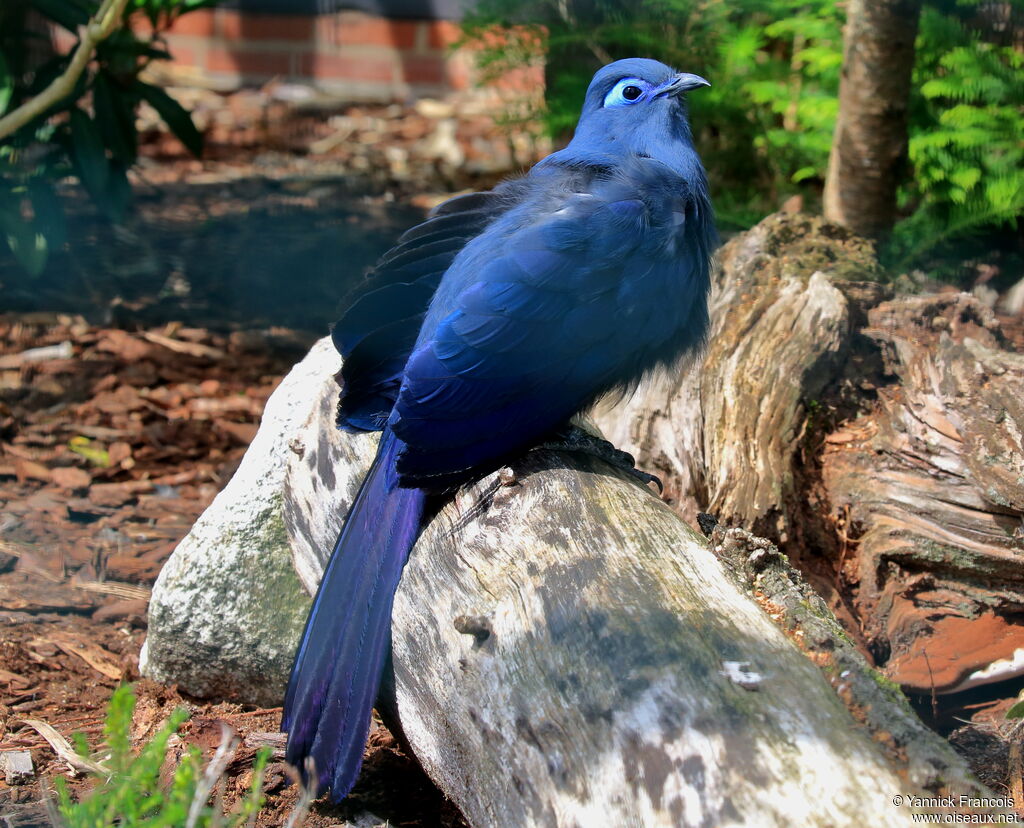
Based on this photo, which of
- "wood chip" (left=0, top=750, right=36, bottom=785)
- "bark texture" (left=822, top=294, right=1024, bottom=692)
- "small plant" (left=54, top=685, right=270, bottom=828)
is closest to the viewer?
"small plant" (left=54, top=685, right=270, bottom=828)

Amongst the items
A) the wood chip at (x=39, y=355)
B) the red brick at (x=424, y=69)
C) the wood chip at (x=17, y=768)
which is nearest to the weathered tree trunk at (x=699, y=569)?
the wood chip at (x=17, y=768)

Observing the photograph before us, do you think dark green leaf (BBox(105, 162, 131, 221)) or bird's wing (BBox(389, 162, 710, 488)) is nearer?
bird's wing (BBox(389, 162, 710, 488))

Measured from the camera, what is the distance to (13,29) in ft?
16.2

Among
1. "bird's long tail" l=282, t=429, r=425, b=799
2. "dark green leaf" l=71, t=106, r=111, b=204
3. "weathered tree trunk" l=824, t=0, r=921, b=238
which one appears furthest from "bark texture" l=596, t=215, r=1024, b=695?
"dark green leaf" l=71, t=106, r=111, b=204

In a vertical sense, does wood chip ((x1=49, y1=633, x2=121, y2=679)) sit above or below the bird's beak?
below

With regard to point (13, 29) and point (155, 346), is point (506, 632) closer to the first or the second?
point (155, 346)

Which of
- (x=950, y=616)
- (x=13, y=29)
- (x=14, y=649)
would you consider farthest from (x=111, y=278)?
(x=950, y=616)

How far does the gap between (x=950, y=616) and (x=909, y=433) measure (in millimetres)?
538

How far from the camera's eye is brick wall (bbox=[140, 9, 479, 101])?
785 centimetres

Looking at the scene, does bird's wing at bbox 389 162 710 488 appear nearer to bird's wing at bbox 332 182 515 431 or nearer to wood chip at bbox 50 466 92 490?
bird's wing at bbox 332 182 515 431

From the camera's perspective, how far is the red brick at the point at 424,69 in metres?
8.07

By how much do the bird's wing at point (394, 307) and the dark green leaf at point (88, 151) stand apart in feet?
9.41

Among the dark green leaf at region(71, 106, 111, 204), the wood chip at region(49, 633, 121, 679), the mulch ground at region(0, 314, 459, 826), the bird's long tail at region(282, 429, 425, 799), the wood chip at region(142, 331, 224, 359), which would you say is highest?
the dark green leaf at region(71, 106, 111, 204)

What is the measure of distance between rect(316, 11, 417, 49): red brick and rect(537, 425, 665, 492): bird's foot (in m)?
6.06
